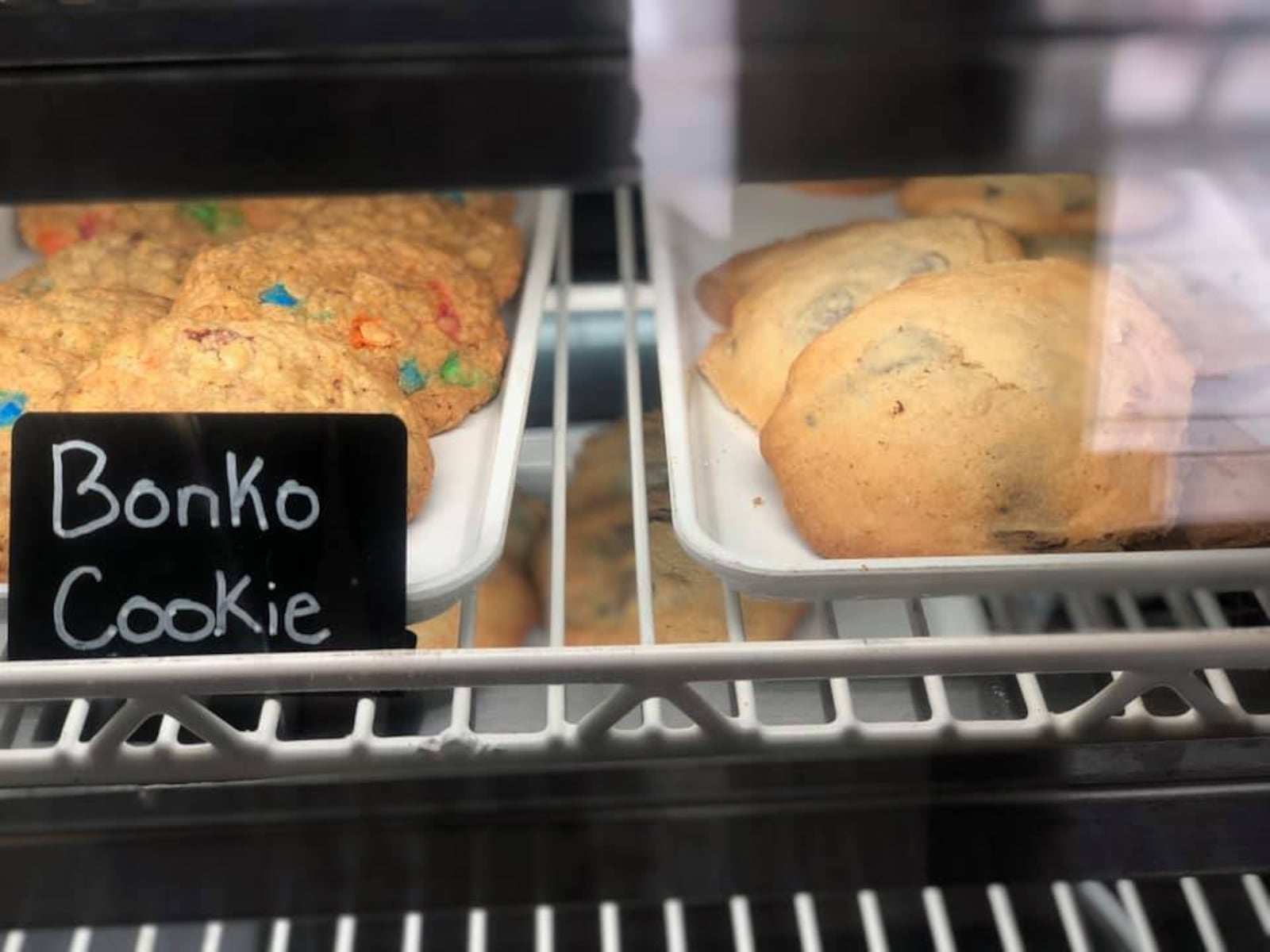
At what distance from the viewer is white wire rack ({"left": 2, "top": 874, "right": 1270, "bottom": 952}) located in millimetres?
979

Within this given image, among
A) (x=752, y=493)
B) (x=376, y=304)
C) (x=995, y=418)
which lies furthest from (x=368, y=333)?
(x=995, y=418)

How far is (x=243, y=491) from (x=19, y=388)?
0.59 ft

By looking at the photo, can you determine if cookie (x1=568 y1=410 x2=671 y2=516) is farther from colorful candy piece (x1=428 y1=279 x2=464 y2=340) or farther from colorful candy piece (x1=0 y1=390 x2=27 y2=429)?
colorful candy piece (x1=0 y1=390 x2=27 y2=429)

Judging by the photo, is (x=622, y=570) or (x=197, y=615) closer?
(x=197, y=615)

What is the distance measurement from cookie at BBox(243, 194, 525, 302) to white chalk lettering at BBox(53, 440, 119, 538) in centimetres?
27

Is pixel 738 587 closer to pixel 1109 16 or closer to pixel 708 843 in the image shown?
pixel 708 843

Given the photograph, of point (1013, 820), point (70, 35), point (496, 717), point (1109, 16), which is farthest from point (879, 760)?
point (70, 35)

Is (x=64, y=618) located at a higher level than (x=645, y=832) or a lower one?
higher

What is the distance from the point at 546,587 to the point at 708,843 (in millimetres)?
184

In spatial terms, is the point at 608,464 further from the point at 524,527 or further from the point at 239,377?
the point at 239,377

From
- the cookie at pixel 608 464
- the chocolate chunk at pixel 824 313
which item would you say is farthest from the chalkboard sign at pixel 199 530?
the chocolate chunk at pixel 824 313

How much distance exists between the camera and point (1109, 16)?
0.68 metres

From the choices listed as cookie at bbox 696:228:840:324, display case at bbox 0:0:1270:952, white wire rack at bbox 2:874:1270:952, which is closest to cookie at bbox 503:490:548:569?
display case at bbox 0:0:1270:952

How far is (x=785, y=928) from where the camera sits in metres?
0.99
